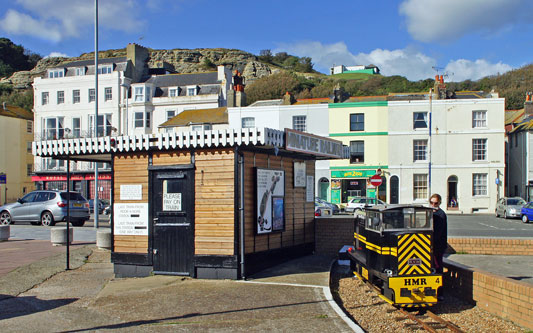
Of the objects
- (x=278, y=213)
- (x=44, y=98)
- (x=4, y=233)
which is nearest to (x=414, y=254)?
(x=278, y=213)

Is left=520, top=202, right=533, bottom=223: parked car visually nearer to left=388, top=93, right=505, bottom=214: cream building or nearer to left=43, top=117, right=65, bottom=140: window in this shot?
left=388, top=93, right=505, bottom=214: cream building

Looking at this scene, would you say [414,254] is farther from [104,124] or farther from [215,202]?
[104,124]

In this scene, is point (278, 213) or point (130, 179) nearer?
point (130, 179)

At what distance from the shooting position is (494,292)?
28.1 feet

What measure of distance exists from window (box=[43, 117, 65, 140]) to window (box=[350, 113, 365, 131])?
29.9 meters

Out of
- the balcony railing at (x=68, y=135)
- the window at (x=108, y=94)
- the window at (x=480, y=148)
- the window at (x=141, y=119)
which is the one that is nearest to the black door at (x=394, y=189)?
the window at (x=480, y=148)

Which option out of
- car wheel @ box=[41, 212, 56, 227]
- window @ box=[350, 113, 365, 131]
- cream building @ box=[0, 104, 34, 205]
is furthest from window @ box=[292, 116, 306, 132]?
cream building @ box=[0, 104, 34, 205]

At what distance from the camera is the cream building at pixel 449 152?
3866cm

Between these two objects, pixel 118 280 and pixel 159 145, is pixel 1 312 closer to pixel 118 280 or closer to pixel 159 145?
pixel 118 280

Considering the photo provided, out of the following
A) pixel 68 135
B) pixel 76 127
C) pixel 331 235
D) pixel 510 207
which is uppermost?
pixel 76 127

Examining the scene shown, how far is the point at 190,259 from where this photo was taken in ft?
35.5

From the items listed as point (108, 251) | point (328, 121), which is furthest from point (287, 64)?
point (108, 251)

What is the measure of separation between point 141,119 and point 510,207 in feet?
112

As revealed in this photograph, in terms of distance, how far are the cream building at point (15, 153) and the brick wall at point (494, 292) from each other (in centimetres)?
4975
